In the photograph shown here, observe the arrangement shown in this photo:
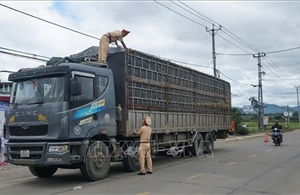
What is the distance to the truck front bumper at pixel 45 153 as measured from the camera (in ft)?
29.6

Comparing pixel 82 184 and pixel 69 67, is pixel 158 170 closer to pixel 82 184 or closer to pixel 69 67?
pixel 82 184

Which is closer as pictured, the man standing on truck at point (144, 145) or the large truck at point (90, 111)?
the large truck at point (90, 111)

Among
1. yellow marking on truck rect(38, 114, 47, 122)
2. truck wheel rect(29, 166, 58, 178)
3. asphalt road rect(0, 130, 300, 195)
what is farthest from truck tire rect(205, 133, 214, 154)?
yellow marking on truck rect(38, 114, 47, 122)

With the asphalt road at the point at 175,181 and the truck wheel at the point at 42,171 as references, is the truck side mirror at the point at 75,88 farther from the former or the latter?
the truck wheel at the point at 42,171

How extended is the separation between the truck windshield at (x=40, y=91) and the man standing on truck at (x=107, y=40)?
2.07 m

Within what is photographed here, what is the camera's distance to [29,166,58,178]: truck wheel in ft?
35.3

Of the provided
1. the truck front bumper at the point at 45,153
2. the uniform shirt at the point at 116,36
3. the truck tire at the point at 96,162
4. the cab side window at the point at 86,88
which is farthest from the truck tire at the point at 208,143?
the truck front bumper at the point at 45,153

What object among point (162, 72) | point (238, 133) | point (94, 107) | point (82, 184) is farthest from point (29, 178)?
point (238, 133)

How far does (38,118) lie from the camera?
924cm

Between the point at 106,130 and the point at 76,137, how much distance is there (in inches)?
47.7

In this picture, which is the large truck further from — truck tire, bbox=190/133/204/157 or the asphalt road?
truck tire, bbox=190/133/204/157

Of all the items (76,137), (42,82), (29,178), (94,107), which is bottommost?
(29,178)

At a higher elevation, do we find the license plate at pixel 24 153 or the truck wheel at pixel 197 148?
the license plate at pixel 24 153

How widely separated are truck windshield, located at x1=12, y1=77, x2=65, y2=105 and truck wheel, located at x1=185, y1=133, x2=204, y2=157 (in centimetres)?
861
